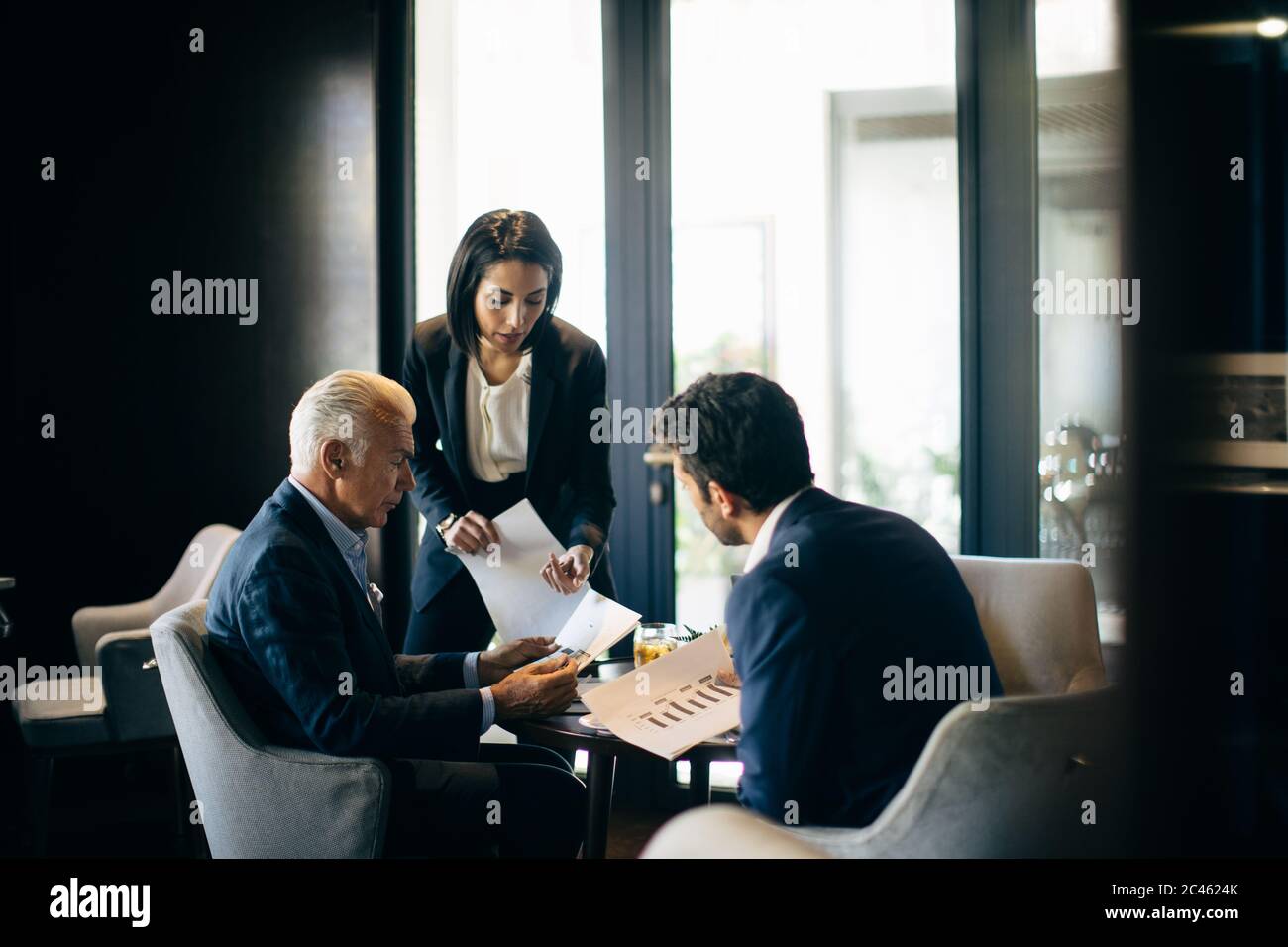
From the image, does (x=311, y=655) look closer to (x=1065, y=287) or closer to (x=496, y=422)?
(x=496, y=422)

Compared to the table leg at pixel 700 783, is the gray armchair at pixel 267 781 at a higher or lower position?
higher

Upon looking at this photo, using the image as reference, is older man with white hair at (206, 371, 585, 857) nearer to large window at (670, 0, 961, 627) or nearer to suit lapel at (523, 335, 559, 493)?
suit lapel at (523, 335, 559, 493)

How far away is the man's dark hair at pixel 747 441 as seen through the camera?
1685 millimetres

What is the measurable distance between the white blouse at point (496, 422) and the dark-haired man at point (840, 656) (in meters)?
1.28

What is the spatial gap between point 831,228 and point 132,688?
265 centimetres

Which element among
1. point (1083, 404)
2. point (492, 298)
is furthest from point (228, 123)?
point (1083, 404)

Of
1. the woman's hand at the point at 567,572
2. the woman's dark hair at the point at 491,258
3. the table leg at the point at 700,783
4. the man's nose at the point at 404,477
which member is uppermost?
the woman's dark hair at the point at 491,258

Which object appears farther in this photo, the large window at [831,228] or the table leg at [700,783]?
the large window at [831,228]

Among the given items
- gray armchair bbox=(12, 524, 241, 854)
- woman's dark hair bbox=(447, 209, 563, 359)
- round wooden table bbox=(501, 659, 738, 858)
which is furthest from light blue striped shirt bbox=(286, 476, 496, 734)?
gray armchair bbox=(12, 524, 241, 854)

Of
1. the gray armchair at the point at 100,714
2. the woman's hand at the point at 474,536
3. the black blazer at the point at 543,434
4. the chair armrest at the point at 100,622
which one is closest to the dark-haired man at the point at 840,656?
the woman's hand at the point at 474,536

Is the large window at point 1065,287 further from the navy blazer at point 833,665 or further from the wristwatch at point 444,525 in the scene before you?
the wristwatch at point 444,525

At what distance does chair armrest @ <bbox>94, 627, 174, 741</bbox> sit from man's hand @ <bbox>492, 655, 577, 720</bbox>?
1649mm

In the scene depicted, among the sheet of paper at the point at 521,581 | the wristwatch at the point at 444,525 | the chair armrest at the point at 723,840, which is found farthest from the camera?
the wristwatch at the point at 444,525

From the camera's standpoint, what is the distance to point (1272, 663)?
2.71ft
